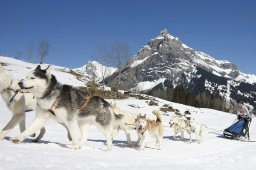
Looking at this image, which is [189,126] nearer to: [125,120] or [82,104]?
[125,120]

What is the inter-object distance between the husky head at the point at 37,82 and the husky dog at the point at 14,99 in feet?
1.73

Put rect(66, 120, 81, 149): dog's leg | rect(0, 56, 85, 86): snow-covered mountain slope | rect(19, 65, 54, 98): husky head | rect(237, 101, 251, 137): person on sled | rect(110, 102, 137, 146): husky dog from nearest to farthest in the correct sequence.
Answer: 1. rect(19, 65, 54, 98): husky head
2. rect(66, 120, 81, 149): dog's leg
3. rect(110, 102, 137, 146): husky dog
4. rect(237, 101, 251, 137): person on sled
5. rect(0, 56, 85, 86): snow-covered mountain slope

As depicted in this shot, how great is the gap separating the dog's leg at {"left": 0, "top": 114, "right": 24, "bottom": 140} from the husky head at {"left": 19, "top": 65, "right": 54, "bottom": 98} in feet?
2.41

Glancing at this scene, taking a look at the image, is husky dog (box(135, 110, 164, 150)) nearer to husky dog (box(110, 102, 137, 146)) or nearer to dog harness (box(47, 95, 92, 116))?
husky dog (box(110, 102, 137, 146))

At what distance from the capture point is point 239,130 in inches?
619

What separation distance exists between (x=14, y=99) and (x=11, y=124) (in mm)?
509

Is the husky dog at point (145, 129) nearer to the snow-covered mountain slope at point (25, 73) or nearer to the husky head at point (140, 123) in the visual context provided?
the husky head at point (140, 123)

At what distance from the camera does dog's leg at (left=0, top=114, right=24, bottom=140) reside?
7.25 meters

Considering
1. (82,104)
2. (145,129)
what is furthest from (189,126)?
(82,104)

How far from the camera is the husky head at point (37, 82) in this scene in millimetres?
6801

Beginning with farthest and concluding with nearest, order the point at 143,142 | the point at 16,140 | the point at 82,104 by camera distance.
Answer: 1. the point at 143,142
2. the point at 82,104
3. the point at 16,140

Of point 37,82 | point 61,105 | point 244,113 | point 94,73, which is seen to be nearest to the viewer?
point 37,82

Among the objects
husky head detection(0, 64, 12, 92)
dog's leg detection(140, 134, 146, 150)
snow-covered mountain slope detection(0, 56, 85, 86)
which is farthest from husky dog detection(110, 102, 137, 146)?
snow-covered mountain slope detection(0, 56, 85, 86)

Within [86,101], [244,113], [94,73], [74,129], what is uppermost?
[94,73]
